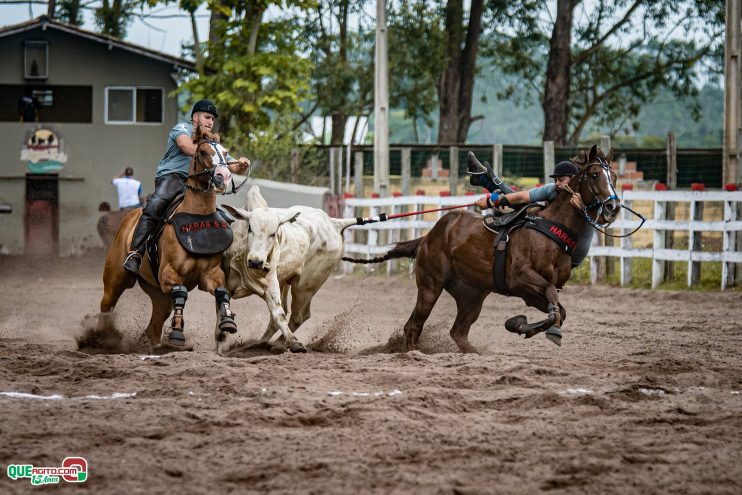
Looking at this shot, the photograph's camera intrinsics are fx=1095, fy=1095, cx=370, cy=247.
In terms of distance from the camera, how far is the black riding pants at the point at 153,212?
10.3 metres

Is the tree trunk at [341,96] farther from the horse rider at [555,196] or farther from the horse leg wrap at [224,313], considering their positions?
the horse leg wrap at [224,313]

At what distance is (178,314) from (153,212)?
1226mm

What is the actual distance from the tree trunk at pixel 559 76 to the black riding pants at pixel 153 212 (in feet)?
74.4

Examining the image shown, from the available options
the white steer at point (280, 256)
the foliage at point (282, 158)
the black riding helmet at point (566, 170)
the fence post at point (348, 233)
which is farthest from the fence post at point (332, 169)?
the black riding helmet at point (566, 170)

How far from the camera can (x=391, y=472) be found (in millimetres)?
5629

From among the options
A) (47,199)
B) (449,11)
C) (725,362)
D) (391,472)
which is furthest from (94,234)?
(391,472)

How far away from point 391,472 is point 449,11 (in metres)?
34.5

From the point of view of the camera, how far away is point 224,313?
9.56 meters

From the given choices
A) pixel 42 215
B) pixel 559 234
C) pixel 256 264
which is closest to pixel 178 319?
pixel 256 264

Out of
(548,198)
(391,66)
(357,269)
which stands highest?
(391,66)

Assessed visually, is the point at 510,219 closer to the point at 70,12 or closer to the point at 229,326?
the point at 229,326

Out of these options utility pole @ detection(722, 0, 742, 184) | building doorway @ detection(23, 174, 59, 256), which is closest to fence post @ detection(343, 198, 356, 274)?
utility pole @ detection(722, 0, 742, 184)

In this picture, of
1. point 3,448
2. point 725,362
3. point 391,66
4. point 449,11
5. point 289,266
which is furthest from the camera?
point 391,66

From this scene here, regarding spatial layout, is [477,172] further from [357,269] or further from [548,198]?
[357,269]
